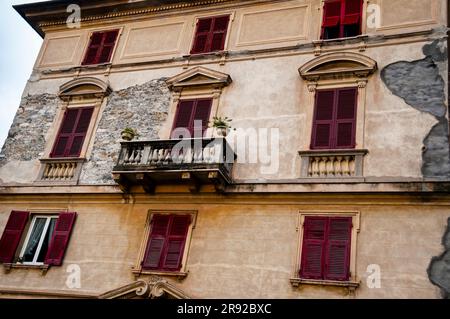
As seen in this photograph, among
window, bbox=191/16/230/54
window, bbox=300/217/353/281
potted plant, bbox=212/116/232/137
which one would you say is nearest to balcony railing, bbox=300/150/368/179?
window, bbox=300/217/353/281

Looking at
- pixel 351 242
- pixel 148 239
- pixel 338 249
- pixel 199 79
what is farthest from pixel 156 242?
pixel 199 79

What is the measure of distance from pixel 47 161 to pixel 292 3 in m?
8.85

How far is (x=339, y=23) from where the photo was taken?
13195 mm

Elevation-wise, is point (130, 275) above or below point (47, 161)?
below

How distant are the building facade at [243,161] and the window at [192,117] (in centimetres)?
4

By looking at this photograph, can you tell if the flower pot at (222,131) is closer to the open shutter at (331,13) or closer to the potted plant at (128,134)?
the potted plant at (128,134)

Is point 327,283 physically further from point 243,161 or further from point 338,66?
point 338,66

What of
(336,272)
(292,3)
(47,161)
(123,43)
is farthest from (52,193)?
(292,3)

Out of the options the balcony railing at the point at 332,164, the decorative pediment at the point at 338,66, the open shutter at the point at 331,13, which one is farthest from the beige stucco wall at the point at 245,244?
the open shutter at the point at 331,13

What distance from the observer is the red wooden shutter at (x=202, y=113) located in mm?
12914

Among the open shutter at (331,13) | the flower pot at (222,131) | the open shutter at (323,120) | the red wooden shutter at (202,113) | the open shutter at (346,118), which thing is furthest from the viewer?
the open shutter at (331,13)

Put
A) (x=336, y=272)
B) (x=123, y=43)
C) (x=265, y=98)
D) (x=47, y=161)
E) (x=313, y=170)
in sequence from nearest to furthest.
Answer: (x=336, y=272) → (x=313, y=170) → (x=265, y=98) → (x=47, y=161) → (x=123, y=43)

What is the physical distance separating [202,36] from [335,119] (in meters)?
5.59
